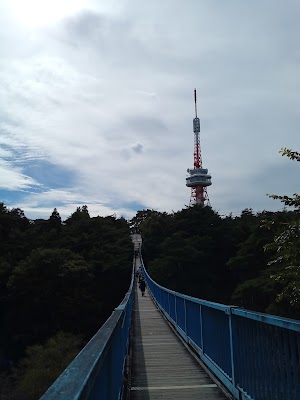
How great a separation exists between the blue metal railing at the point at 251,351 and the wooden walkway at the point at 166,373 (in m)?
0.26

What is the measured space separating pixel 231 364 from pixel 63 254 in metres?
41.8

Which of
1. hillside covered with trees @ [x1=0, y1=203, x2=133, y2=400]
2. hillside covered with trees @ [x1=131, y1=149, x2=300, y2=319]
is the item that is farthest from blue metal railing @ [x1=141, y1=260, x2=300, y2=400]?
hillside covered with trees @ [x1=0, y1=203, x2=133, y2=400]

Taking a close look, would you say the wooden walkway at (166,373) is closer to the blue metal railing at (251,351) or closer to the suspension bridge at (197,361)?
the suspension bridge at (197,361)

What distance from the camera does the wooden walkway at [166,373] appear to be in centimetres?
552

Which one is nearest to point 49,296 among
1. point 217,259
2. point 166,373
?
point 217,259

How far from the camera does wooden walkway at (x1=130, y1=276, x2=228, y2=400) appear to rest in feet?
18.1

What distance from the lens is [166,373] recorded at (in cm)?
688

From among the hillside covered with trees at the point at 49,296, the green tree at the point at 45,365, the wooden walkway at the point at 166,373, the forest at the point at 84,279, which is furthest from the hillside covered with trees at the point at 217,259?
the wooden walkway at the point at 166,373

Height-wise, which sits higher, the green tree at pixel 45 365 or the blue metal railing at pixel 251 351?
the blue metal railing at pixel 251 351

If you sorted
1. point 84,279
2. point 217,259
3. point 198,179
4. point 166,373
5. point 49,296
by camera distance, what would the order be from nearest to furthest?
point 166,373 < point 49,296 < point 84,279 < point 217,259 < point 198,179

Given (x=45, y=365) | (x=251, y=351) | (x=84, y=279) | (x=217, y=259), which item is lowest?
(x=45, y=365)

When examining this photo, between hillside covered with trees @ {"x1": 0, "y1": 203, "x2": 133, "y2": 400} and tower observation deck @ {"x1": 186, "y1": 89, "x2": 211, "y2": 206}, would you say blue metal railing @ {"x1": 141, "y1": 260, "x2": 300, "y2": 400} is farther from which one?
tower observation deck @ {"x1": 186, "y1": 89, "x2": 211, "y2": 206}

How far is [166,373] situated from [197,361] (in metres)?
0.93

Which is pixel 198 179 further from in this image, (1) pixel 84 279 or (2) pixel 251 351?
(2) pixel 251 351
